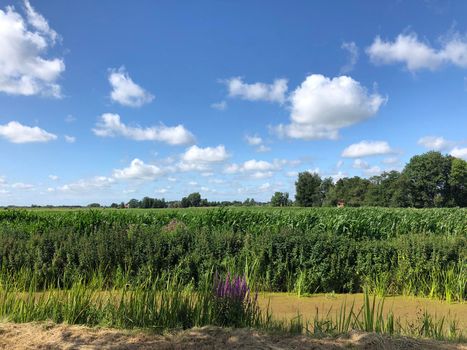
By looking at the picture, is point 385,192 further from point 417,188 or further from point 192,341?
point 192,341

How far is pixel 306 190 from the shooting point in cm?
10306

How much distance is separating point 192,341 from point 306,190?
3969 inches

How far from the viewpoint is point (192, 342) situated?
407 cm

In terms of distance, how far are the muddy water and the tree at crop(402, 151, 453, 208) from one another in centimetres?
8345

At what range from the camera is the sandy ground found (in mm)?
4012

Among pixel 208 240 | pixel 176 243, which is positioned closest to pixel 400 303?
pixel 208 240

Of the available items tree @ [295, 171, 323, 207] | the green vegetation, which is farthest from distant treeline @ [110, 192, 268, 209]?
the green vegetation

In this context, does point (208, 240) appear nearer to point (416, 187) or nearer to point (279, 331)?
point (279, 331)

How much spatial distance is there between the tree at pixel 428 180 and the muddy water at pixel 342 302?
83.4 meters

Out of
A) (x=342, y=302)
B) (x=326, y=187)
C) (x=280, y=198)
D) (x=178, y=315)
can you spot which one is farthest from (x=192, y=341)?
(x=326, y=187)

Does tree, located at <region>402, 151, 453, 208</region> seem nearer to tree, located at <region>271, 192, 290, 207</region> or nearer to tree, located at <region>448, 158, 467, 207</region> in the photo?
tree, located at <region>448, 158, 467, 207</region>

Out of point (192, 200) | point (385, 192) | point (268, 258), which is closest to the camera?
point (268, 258)

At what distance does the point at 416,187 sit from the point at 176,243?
86882 mm

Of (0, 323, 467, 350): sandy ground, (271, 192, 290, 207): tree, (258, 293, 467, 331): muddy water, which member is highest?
(271, 192, 290, 207): tree
